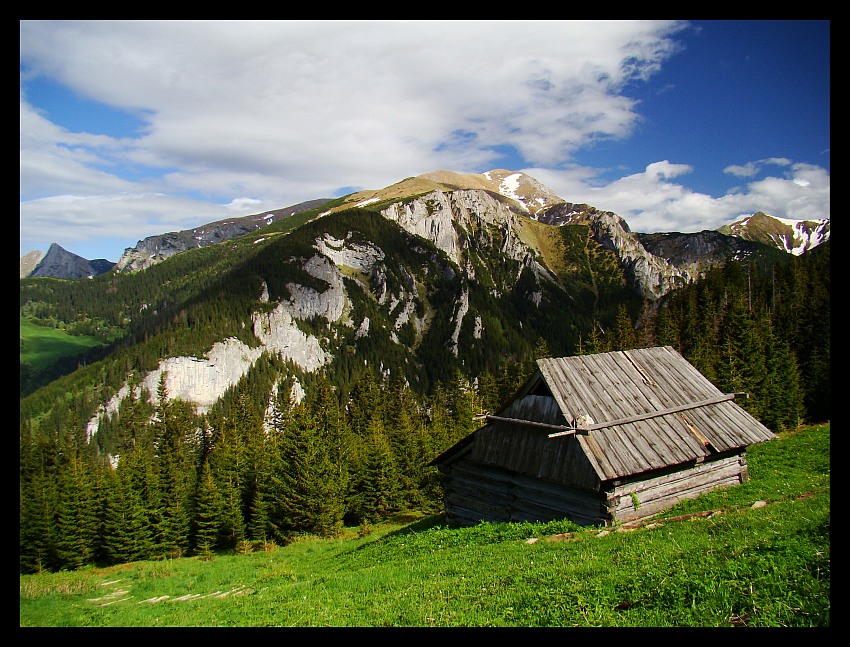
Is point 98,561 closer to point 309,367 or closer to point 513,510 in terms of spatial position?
point 513,510

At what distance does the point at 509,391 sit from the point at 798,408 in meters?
31.2

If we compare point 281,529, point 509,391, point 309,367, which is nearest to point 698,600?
point 281,529

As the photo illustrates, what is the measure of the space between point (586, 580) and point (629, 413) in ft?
35.7

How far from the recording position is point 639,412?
1780 cm

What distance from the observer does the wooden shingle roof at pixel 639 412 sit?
16.3 m

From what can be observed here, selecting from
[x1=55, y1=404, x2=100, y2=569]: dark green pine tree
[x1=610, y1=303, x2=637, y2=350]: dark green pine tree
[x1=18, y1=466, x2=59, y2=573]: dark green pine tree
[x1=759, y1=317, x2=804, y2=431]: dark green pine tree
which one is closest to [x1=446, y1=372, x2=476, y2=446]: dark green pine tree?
[x1=610, y1=303, x2=637, y2=350]: dark green pine tree

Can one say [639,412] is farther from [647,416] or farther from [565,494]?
[565,494]

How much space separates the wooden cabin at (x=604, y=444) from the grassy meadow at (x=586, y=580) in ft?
4.11

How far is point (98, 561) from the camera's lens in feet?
137

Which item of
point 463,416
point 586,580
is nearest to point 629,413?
point 586,580

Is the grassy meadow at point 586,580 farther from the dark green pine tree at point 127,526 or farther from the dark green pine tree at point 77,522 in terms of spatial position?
the dark green pine tree at point 77,522

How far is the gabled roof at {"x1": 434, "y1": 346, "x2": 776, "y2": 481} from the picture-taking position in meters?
16.3

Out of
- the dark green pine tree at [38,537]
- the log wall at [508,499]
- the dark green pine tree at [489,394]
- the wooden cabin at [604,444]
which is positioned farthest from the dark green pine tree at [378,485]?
the dark green pine tree at [38,537]
